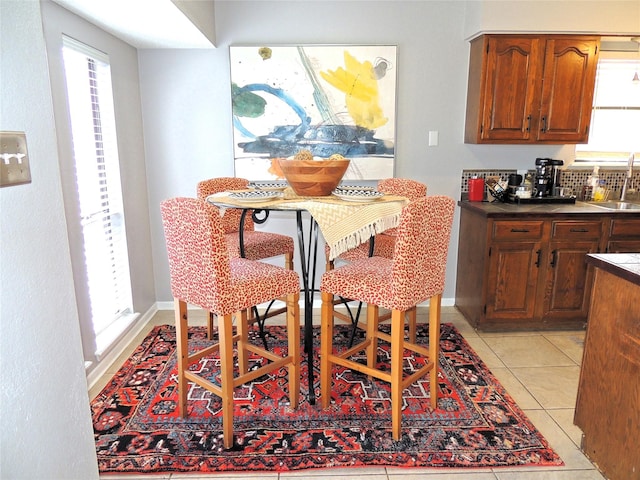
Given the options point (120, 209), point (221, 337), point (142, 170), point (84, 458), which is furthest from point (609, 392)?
A: point (142, 170)

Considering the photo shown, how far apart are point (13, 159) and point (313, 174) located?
4.61ft

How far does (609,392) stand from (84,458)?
1862 mm

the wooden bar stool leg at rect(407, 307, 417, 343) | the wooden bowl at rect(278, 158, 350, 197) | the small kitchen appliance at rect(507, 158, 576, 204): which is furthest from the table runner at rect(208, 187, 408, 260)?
the small kitchen appliance at rect(507, 158, 576, 204)

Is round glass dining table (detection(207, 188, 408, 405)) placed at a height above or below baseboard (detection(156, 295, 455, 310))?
above

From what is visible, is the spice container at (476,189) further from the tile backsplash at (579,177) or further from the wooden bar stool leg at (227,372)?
the wooden bar stool leg at (227,372)

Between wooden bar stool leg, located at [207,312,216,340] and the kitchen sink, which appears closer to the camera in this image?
wooden bar stool leg, located at [207,312,216,340]

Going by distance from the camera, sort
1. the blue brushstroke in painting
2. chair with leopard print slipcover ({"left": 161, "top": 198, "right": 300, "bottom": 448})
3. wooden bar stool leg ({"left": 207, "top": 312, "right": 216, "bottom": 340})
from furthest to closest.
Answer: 1. the blue brushstroke in painting
2. wooden bar stool leg ({"left": 207, "top": 312, "right": 216, "bottom": 340})
3. chair with leopard print slipcover ({"left": 161, "top": 198, "right": 300, "bottom": 448})

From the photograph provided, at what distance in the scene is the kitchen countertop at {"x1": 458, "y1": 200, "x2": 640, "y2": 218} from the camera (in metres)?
3.02

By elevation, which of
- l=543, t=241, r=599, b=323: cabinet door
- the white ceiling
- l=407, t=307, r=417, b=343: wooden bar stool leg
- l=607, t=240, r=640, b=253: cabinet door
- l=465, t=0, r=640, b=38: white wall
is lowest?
l=407, t=307, r=417, b=343: wooden bar stool leg

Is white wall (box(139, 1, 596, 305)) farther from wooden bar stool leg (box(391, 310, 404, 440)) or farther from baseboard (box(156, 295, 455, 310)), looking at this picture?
wooden bar stool leg (box(391, 310, 404, 440))

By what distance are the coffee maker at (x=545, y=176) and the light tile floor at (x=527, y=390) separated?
1.08 meters

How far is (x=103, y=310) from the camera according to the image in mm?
2820

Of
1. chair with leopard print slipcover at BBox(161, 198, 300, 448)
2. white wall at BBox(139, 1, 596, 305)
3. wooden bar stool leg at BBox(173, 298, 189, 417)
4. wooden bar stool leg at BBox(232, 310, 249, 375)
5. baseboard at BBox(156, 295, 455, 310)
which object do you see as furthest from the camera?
baseboard at BBox(156, 295, 455, 310)

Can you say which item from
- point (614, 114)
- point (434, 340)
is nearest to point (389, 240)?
point (434, 340)
